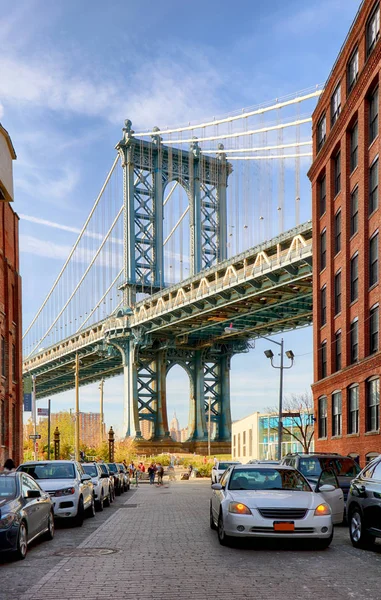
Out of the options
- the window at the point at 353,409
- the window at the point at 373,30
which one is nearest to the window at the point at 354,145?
the window at the point at 373,30

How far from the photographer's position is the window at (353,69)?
3459 cm

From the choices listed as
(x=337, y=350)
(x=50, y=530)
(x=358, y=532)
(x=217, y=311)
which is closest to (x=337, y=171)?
(x=337, y=350)

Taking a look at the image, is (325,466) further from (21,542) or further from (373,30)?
(373,30)

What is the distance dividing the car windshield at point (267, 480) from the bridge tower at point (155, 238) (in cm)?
6033

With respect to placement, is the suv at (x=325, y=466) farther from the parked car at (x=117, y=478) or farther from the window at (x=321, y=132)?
the window at (x=321, y=132)

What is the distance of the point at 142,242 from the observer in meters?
76.5

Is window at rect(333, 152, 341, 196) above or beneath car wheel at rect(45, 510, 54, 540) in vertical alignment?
above

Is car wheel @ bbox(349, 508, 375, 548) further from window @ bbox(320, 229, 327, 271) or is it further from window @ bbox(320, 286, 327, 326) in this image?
window @ bbox(320, 229, 327, 271)

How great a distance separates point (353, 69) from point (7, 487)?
27.5 meters

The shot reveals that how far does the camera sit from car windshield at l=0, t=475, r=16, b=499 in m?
12.6

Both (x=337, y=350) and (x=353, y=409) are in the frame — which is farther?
(x=337, y=350)

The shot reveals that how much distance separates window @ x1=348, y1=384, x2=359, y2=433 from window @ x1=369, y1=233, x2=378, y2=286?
4.34 m

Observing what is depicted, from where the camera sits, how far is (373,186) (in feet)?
105

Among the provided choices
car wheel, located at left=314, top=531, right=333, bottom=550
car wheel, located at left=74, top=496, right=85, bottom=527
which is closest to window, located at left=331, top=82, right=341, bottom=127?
car wheel, located at left=74, top=496, right=85, bottom=527
